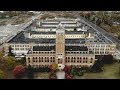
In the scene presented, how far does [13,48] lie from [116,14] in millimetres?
6001

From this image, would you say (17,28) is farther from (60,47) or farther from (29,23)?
(60,47)

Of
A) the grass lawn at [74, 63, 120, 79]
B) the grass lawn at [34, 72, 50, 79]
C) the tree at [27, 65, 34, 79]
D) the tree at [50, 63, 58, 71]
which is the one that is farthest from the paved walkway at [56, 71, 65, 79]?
the tree at [27, 65, 34, 79]

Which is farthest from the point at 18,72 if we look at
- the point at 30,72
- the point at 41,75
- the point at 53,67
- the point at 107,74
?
the point at 107,74

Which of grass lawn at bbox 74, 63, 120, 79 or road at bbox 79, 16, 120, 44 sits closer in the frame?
grass lawn at bbox 74, 63, 120, 79

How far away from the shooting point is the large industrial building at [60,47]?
7.97m

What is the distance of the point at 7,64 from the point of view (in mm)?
7477

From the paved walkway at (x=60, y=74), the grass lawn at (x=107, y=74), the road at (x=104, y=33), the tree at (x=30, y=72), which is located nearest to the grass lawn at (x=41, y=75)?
the tree at (x=30, y=72)

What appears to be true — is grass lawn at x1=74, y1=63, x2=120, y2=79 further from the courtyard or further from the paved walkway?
the paved walkway

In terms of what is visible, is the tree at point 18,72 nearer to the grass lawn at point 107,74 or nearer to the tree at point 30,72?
the tree at point 30,72

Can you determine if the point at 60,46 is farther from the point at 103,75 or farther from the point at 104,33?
the point at 104,33

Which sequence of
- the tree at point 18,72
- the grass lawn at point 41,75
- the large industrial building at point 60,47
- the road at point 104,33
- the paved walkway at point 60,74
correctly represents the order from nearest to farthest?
the tree at point 18,72 < the grass lawn at point 41,75 < the paved walkway at point 60,74 < the large industrial building at point 60,47 < the road at point 104,33

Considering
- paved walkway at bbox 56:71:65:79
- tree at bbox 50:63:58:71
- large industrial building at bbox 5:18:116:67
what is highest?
large industrial building at bbox 5:18:116:67

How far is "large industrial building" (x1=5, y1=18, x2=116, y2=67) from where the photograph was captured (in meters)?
7.97
